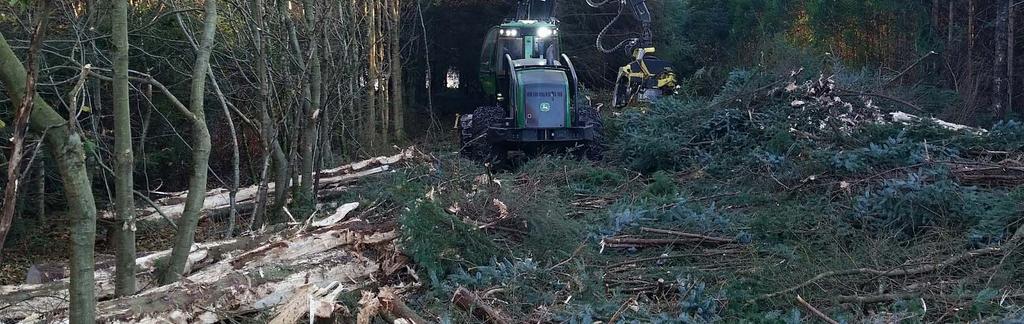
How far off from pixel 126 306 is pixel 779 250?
446 centimetres

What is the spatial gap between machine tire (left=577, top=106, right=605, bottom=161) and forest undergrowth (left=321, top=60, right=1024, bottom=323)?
0.88 m

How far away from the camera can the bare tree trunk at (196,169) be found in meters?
5.07

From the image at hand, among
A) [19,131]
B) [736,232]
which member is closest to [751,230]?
[736,232]

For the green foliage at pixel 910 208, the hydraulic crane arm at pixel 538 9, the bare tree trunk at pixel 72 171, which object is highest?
the hydraulic crane arm at pixel 538 9

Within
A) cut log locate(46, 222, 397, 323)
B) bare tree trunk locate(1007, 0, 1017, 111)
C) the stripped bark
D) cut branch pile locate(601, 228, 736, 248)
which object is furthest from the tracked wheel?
the stripped bark

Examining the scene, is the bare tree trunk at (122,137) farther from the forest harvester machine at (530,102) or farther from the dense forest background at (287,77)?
the forest harvester machine at (530,102)

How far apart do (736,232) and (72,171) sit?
5.42 meters

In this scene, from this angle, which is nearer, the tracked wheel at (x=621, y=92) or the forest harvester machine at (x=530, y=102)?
the forest harvester machine at (x=530, y=102)

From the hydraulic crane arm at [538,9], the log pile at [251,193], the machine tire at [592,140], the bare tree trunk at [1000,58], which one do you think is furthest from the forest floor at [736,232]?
the bare tree trunk at [1000,58]

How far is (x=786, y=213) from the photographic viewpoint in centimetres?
782

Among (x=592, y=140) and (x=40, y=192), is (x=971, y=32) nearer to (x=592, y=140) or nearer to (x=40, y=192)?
(x=592, y=140)

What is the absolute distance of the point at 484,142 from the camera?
12422mm

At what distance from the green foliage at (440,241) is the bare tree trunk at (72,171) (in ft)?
9.31

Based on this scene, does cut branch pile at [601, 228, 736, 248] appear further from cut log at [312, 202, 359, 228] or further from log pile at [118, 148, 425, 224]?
log pile at [118, 148, 425, 224]
